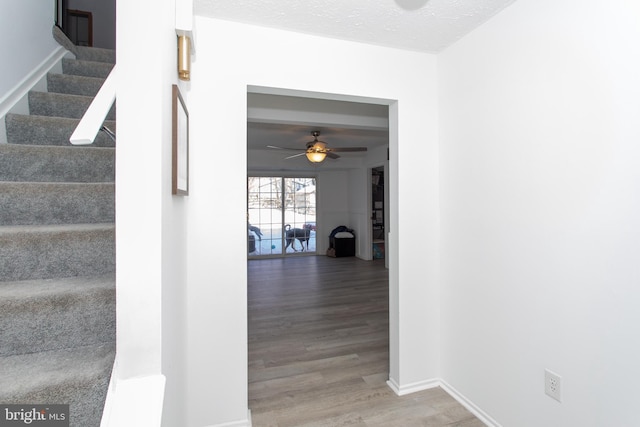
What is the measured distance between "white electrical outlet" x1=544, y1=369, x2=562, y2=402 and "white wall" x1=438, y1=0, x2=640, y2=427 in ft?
0.08

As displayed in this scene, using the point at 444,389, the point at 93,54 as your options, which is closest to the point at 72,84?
the point at 93,54

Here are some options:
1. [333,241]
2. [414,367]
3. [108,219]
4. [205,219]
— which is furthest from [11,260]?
[333,241]

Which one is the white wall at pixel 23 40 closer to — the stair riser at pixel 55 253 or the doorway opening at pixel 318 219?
the stair riser at pixel 55 253

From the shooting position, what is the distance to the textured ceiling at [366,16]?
1.72m

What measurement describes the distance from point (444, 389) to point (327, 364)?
0.93 m

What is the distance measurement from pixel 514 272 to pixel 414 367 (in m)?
1.03

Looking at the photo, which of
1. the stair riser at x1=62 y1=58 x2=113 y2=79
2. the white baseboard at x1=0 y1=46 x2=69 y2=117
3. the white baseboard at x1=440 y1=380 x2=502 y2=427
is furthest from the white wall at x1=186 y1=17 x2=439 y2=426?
the stair riser at x1=62 y1=58 x2=113 y2=79

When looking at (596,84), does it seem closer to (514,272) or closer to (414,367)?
(514,272)

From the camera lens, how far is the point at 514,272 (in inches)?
69.5

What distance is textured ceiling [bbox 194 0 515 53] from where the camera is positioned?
1721 mm

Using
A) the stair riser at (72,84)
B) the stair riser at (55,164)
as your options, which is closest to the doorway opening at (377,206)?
the stair riser at (72,84)

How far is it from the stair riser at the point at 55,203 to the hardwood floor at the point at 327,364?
5.14ft

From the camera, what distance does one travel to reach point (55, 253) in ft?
4.46

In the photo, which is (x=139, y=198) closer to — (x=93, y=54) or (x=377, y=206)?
(x=93, y=54)
